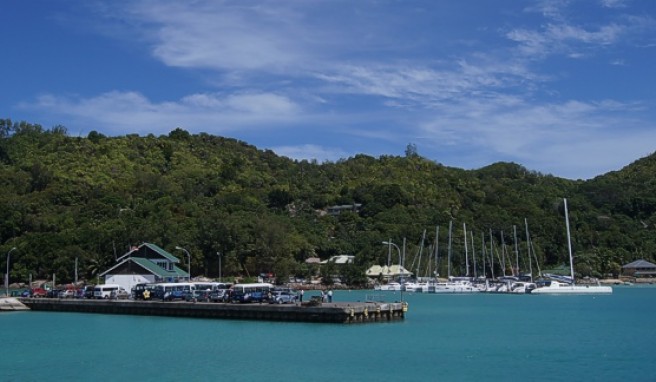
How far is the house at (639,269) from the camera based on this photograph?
5404 inches

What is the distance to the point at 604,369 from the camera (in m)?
34.9

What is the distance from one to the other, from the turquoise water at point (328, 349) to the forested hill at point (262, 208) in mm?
48863

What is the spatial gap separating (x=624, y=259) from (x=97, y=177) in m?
98.3

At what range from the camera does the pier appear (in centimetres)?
4938

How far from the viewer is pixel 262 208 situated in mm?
139625

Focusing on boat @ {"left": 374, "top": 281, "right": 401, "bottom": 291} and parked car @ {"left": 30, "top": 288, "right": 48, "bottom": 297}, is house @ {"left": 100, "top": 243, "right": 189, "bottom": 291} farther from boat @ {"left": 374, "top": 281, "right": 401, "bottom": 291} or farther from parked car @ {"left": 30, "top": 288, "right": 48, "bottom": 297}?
boat @ {"left": 374, "top": 281, "right": 401, "bottom": 291}

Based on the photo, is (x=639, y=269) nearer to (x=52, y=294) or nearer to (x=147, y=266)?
(x=147, y=266)

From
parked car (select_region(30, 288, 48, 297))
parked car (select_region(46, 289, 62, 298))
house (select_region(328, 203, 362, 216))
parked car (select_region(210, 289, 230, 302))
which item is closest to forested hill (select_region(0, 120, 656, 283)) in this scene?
house (select_region(328, 203, 362, 216))

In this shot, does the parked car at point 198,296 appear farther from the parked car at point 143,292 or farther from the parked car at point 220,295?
the parked car at point 143,292

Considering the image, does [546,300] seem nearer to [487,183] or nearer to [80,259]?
[80,259]

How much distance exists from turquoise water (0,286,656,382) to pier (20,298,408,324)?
82 cm

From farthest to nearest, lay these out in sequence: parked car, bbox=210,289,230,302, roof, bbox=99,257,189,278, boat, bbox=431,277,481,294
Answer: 1. boat, bbox=431,277,481,294
2. roof, bbox=99,257,189,278
3. parked car, bbox=210,289,230,302

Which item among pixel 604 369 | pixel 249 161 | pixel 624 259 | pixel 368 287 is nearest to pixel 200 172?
pixel 249 161

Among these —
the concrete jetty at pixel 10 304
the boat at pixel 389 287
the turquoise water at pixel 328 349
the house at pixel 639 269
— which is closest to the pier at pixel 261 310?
the turquoise water at pixel 328 349
